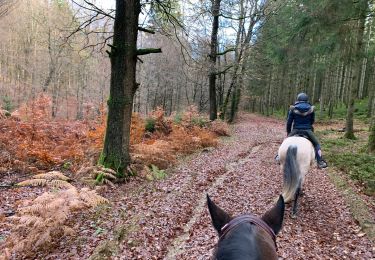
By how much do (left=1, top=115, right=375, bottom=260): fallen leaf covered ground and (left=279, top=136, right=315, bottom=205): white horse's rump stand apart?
1.88ft

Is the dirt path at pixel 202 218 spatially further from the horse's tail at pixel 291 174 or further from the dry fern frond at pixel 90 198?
the horse's tail at pixel 291 174

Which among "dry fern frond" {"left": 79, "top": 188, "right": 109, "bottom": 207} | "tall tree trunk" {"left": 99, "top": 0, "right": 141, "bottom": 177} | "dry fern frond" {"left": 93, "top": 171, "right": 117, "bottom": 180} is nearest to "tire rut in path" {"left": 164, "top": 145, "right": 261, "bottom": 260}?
"dry fern frond" {"left": 79, "top": 188, "right": 109, "bottom": 207}

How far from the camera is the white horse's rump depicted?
7.36m

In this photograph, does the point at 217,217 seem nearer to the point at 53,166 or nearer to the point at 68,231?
the point at 68,231

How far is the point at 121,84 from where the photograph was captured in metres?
8.60

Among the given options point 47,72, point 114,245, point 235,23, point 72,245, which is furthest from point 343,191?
point 47,72

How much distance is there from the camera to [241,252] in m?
1.48

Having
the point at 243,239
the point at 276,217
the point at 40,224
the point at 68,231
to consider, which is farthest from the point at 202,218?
the point at 243,239

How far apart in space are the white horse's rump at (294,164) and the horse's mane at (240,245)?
19.8 feet

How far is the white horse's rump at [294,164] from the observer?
7.36 m

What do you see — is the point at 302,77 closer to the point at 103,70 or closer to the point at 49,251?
the point at 103,70

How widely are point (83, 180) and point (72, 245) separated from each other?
3.07 meters

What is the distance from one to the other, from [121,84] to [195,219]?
13.7 ft

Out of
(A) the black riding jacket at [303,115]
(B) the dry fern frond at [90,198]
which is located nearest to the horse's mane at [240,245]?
(B) the dry fern frond at [90,198]
